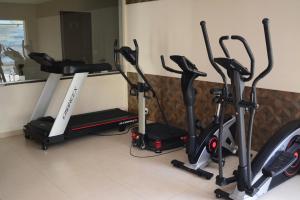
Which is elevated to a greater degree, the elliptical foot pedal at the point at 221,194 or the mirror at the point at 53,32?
the mirror at the point at 53,32

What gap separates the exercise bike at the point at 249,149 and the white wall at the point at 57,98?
9.84 ft

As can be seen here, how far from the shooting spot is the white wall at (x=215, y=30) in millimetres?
3508

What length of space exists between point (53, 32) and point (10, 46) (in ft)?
2.31

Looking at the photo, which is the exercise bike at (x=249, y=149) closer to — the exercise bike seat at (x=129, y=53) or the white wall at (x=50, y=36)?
the exercise bike seat at (x=129, y=53)

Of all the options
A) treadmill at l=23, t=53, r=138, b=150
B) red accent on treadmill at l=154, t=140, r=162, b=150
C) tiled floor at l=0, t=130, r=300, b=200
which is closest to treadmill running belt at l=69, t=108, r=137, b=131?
treadmill at l=23, t=53, r=138, b=150

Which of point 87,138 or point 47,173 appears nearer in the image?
point 47,173

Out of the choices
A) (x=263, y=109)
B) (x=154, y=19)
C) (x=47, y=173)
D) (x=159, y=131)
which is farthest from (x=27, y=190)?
(x=154, y=19)

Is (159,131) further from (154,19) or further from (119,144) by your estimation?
(154,19)

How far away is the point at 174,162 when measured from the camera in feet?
12.0

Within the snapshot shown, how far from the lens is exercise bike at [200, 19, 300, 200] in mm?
2617

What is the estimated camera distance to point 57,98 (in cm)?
516

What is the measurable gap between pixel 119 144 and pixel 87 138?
0.57 m

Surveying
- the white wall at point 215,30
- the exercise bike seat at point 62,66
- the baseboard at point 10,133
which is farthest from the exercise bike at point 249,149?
the baseboard at point 10,133

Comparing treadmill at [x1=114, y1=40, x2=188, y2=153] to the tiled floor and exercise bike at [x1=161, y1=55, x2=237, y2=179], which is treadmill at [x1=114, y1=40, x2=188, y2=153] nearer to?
the tiled floor
